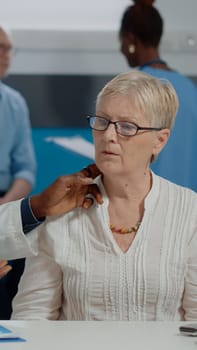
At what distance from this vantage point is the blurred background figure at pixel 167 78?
370 cm

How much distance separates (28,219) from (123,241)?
27 centimetres

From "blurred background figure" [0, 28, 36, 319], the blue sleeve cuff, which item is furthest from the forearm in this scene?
the blue sleeve cuff

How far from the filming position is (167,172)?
147 inches

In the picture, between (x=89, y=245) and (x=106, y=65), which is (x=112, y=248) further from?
(x=106, y=65)

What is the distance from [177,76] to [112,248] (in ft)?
4.93

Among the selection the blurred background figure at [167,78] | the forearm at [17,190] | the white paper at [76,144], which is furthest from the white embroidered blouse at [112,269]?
the white paper at [76,144]

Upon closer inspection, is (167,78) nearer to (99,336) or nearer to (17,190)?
(17,190)

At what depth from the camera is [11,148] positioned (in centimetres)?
423

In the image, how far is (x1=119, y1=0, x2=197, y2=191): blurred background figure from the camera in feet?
12.1

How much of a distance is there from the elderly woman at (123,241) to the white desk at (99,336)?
0.16 metres

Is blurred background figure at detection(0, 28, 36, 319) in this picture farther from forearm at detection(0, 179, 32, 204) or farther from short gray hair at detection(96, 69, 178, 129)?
short gray hair at detection(96, 69, 178, 129)

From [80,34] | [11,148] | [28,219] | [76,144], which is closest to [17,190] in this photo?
[11,148]

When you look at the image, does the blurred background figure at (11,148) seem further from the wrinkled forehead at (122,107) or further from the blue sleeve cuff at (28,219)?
the wrinkled forehead at (122,107)

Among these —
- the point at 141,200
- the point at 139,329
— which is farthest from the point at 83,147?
the point at 139,329
